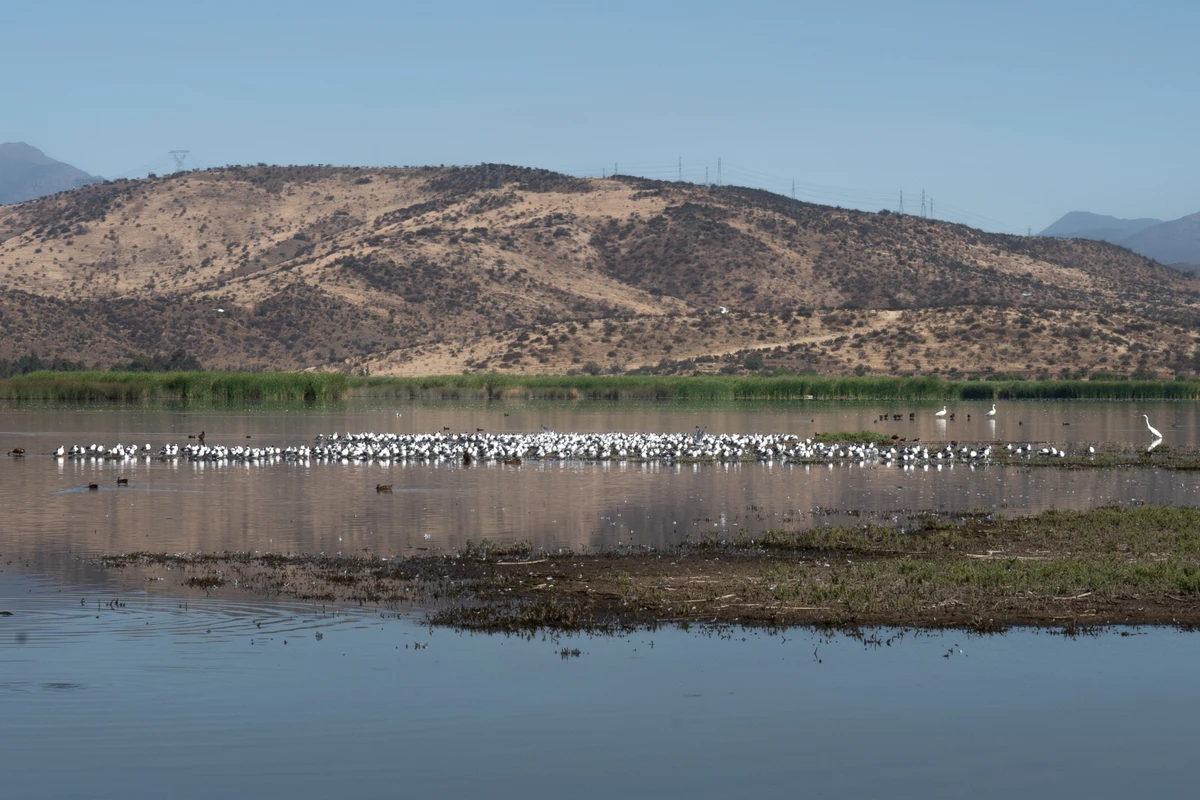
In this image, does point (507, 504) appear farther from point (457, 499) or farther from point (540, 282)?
point (540, 282)

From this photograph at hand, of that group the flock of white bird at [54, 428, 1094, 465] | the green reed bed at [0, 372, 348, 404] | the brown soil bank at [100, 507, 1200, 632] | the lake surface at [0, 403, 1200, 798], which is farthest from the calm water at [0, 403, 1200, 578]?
the green reed bed at [0, 372, 348, 404]

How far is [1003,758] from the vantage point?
10758 millimetres

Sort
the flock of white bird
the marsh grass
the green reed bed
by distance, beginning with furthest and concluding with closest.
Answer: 1. the green reed bed
2. the marsh grass
3. the flock of white bird

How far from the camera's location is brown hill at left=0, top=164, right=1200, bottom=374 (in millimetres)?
117000

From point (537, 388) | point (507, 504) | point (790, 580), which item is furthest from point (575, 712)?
point (537, 388)

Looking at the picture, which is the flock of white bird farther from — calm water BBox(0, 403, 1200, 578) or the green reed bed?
the green reed bed

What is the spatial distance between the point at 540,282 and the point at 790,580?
13401 centimetres

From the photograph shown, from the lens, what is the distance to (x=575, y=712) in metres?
11.9

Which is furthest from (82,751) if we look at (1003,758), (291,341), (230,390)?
(291,341)

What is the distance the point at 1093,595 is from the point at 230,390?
71180 mm

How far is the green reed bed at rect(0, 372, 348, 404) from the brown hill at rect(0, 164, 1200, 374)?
33573mm

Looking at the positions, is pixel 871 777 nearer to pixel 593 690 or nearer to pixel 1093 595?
pixel 593 690

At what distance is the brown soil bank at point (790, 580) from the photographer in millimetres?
15461

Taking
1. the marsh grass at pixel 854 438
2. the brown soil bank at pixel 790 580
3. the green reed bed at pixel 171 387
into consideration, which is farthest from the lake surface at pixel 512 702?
the green reed bed at pixel 171 387
